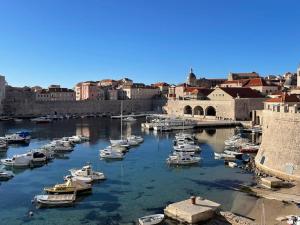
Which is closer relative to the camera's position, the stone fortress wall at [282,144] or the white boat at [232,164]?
the stone fortress wall at [282,144]

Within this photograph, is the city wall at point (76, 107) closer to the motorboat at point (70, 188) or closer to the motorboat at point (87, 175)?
the motorboat at point (87, 175)

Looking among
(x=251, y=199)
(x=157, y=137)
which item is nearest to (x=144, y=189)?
(x=251, y=199)

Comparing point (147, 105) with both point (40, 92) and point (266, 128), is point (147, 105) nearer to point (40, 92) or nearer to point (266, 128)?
point (40, 92)

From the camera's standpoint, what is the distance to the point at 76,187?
23375 millimetres

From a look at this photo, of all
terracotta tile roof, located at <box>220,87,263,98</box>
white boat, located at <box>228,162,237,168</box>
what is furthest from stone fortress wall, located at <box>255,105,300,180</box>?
terracotta tile roof, located at <box>220,87,263,98</box>

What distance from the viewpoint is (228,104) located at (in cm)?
6756

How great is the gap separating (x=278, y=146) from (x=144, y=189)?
8.84 metres

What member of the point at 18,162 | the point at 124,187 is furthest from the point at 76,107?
the point at 124,187

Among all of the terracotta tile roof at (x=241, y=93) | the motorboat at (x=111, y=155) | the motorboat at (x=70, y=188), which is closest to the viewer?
the motorboat at (x=70, y=188)

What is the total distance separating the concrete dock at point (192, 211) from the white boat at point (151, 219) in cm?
70

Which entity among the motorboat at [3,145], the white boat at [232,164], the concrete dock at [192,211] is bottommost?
the concrete dock at [192,211]

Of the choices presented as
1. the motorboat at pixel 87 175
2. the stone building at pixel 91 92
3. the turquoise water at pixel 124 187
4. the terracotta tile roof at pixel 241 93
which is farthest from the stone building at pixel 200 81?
the motorboat at pixel 87 175

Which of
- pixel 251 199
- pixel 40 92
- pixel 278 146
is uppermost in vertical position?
pixel 40 92

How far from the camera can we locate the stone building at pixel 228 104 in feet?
218
